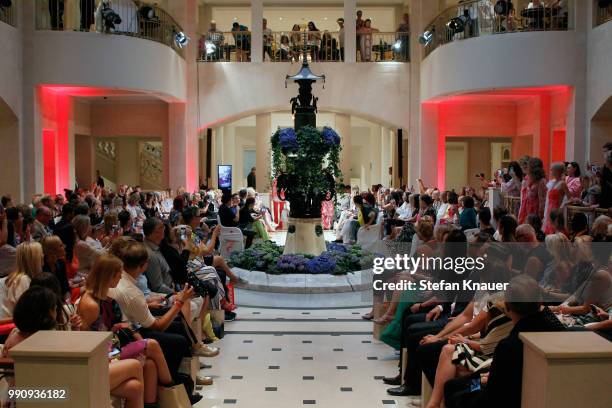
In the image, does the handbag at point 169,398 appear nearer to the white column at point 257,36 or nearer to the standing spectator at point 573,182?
the standing spectator at point 573,182

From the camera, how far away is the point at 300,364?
670cm

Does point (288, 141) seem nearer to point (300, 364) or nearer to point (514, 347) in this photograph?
point (300, 364)

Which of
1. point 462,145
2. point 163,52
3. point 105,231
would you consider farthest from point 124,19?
point 462,145

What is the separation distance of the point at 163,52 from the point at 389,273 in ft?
34.3

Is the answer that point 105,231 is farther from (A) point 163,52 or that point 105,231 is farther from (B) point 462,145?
(B) point 462,145

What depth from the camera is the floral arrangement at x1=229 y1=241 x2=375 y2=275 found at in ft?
32.6

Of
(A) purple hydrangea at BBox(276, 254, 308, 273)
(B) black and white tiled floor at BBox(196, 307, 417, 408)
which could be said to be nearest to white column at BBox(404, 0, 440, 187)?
(A) purple hydrangea at BBox(276, 254, 308, 273)

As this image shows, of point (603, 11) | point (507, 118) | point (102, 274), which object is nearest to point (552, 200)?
point (603, 11)

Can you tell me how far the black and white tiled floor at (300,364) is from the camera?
5750 mm

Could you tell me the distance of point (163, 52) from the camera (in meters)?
16.2

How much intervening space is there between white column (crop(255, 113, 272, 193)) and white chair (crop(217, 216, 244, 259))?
987cm

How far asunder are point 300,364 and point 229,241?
479 centimetres

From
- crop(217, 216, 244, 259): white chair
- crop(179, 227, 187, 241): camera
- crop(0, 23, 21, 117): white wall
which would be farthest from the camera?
crop(0, 23, 21, 117): white wall

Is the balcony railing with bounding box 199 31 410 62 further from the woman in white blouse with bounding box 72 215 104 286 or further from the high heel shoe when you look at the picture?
the high heel shoe
